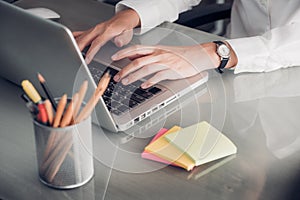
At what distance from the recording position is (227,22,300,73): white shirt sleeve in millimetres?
1583

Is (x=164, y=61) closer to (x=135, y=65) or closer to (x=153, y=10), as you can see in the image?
(x=135, y=65)

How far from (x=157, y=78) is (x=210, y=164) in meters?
0.30

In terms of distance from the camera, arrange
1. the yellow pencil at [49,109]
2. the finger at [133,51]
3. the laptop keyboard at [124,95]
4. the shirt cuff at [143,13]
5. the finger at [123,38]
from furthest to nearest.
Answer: the shirt cuff at [143,13]
the finger at [123,38]
the finger at [133,51]
the laptop keyboard at [124,95]
the yellow pencil at [49,109]

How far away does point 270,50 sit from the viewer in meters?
1.64

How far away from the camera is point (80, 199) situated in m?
1.14

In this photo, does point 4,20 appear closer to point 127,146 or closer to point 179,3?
point 127,146

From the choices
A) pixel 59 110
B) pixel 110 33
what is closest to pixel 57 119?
pixel 59 110

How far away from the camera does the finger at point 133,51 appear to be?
152cm

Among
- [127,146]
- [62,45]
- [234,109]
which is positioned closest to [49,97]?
[62,45]

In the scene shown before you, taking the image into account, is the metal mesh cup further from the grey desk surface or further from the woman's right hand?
the woman's right hand

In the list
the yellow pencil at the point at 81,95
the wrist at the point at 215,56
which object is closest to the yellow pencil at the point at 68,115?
the yellow pencil at the point at 81,95

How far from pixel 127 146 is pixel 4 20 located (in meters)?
0.39

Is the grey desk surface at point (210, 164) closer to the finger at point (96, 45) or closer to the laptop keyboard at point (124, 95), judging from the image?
the laptop keyboard at point (124, 95)

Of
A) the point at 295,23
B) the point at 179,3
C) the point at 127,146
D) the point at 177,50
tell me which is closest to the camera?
the point at 127,146
